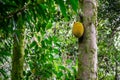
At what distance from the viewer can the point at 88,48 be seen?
183 centimetres

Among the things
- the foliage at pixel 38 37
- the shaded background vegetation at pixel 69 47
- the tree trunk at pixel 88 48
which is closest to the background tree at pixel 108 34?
the shaded background vegetation at pixel 69 47

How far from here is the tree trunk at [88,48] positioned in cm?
181

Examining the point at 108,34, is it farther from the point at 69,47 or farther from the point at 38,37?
the point at 38,37

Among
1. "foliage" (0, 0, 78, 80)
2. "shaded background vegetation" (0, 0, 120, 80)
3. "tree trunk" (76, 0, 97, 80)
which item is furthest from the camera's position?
"shaded background vegetation" (0, 0, 120, 80)

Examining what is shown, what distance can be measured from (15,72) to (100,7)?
306 cm

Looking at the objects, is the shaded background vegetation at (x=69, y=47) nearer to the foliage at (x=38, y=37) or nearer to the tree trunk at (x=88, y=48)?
the foliage at (x=38, y=37)

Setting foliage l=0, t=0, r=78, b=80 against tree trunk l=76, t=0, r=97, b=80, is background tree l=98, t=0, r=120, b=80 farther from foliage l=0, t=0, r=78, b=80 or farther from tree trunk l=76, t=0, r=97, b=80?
tree trunk l=76, t=0, r=97, b=80

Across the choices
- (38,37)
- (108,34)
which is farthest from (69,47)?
(38,37)

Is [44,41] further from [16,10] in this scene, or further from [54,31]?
[54,31]

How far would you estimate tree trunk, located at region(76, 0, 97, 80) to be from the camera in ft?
5.93

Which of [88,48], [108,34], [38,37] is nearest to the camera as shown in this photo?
[88,48]

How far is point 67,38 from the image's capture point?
5766mm

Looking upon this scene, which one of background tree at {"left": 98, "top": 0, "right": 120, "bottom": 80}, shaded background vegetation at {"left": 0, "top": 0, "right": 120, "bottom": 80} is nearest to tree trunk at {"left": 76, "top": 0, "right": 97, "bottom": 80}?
shaded background vegetation at {"left": 0, "top": 0, "right": 120, "bottom": 80}

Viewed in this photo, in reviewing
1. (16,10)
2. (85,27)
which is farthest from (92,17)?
(16,10)
